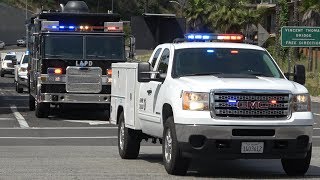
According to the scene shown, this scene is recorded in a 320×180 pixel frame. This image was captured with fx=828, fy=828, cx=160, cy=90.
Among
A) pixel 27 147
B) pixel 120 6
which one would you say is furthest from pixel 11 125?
pixel 120 6

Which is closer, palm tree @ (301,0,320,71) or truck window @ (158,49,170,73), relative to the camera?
truck window @ (158,49,170,73)

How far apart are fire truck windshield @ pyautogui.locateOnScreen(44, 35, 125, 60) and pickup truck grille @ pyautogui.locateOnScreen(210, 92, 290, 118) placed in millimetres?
12633

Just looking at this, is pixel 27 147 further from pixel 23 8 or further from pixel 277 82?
pixel 23 8

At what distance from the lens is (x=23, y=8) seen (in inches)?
4587

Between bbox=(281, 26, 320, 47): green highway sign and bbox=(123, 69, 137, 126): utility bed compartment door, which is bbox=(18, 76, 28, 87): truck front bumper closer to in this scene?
bbox=(281, 26, 320, 47): green highway sign

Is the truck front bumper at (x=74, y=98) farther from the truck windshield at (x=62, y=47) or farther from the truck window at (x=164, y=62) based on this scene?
the truck window at (x=164, y=62)

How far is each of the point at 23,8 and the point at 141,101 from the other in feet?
345

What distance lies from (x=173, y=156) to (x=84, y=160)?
265 cm

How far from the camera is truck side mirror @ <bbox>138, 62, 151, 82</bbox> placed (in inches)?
502

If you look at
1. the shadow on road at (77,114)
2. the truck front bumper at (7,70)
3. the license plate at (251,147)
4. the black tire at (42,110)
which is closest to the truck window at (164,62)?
the license plate at (251,147)

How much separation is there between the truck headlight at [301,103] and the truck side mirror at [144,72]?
2312 mm

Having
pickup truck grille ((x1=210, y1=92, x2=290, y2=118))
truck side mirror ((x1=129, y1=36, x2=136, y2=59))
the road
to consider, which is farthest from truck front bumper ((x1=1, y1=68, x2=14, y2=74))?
pickup truck grille ((x1=210, y1=92, x2=290, y2=118))

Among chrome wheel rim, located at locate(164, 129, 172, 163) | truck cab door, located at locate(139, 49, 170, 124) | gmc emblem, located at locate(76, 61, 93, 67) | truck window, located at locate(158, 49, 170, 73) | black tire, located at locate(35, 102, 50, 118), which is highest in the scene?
truck window, located at locate(158, 49, 170, 73)

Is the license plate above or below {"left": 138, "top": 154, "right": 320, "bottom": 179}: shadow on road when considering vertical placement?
above
